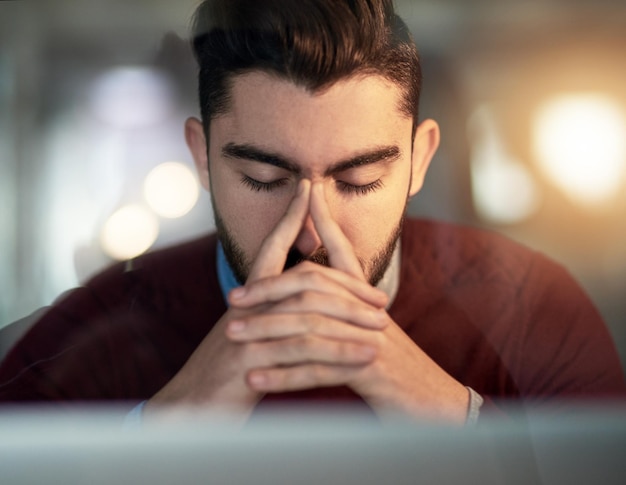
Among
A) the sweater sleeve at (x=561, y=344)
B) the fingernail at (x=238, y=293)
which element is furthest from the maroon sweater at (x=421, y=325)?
the fingernail at (x=238, y=293)

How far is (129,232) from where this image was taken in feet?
3.27

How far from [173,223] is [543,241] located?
50cm

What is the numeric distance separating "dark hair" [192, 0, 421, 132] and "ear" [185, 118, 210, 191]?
0.02m

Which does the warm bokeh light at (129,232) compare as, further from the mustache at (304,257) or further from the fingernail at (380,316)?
the fingernail at (380,316)

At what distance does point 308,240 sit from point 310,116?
6.0 inches

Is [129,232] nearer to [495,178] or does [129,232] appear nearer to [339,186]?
[339,186]

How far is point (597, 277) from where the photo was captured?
1.04 metres

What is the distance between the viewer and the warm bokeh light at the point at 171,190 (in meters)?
1.00

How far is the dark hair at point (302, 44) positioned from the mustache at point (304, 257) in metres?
0.20

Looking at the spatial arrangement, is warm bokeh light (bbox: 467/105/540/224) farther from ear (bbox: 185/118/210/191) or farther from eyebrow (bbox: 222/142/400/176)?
ear (bbox: 185/118/210/191)

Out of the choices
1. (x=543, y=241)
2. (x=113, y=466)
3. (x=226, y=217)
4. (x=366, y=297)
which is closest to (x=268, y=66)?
(x=226, y=217)

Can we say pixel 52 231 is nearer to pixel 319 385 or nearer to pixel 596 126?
pixel 319 385

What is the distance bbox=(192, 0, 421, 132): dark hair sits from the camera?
913mm

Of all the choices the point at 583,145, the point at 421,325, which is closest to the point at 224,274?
the point at 421,325
